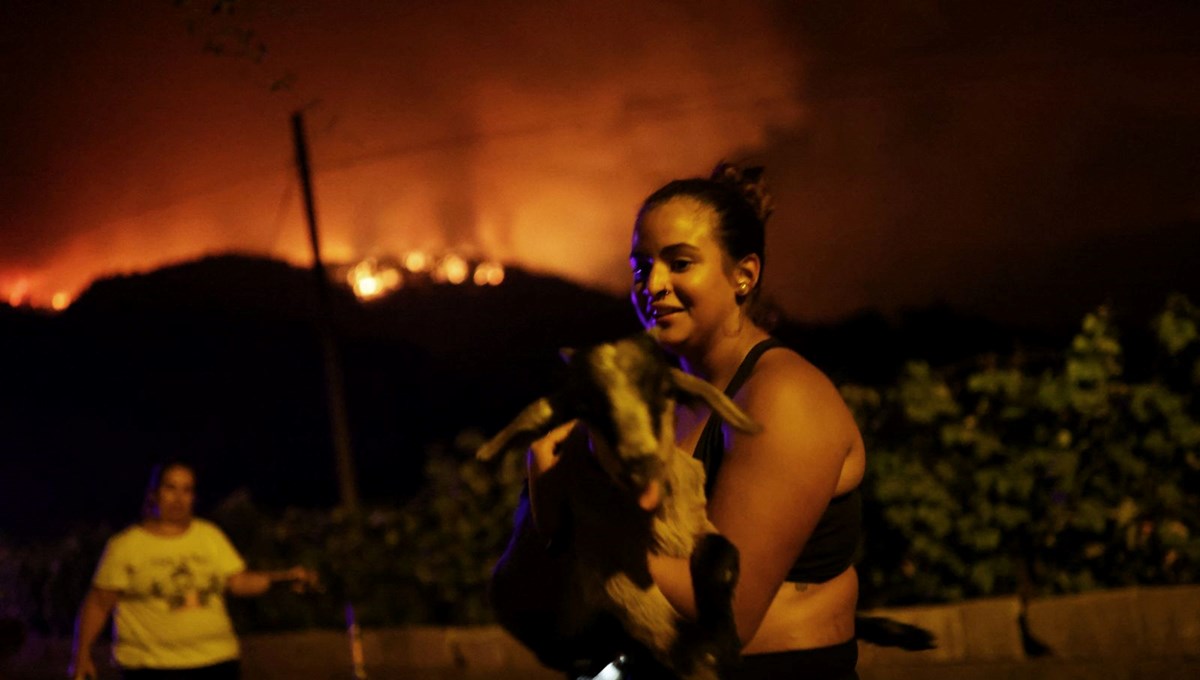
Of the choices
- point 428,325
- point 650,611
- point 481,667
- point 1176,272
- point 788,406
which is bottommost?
point 481,667

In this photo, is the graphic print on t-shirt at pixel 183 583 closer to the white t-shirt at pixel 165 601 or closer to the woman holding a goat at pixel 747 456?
the white t-shirt at pixel 165 601

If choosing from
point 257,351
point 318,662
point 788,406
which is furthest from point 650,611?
point 257,351

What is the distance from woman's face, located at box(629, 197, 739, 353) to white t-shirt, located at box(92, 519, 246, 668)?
5015 millimetres

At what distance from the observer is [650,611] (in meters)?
2.23

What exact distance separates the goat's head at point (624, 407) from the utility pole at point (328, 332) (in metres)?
10.8

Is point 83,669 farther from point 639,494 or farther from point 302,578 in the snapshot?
point 639,494

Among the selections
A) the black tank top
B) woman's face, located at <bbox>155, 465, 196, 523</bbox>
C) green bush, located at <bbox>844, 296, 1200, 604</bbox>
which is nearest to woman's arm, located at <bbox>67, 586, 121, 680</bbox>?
woman's face, located at <bbox>155, 465, 196, 523</bbox>

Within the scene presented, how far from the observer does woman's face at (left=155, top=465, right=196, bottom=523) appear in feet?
22.9

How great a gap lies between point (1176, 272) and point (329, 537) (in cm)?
793

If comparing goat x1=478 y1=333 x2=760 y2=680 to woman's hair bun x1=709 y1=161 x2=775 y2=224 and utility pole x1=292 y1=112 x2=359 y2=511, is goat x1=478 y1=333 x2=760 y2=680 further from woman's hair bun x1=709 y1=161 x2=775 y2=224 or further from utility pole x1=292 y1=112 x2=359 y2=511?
utility pole x1=292 y1=112 x2=359 y2=511

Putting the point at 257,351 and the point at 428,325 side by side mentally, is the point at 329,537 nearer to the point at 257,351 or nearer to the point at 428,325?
the point at 428,325

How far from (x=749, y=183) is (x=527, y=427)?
1.02 m

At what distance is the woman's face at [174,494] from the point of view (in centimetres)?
698

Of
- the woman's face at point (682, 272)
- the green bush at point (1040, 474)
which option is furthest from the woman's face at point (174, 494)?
the woman's face at point (682, 272)
